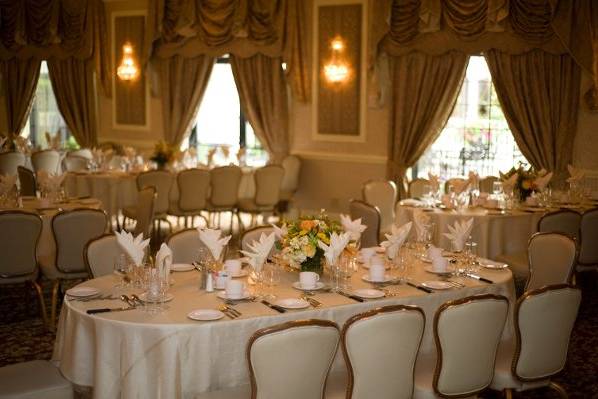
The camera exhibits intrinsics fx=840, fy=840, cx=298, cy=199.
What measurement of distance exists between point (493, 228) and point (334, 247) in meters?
3.37

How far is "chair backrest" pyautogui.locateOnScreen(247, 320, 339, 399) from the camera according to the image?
3.57 m

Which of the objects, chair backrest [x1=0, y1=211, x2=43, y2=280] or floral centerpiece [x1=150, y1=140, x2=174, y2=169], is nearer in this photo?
chair backrest [x1=0, y1=211, x2=43, y2=280]

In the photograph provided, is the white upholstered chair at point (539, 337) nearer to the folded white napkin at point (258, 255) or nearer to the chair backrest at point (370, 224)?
the folded white napkin at point (258, 255)

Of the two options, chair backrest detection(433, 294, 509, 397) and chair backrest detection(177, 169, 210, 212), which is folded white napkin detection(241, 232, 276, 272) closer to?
chair backrest detection(433, 294, 509, 397)

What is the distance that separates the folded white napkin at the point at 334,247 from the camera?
4871mm

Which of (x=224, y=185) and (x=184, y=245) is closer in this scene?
(x=184, y=245)

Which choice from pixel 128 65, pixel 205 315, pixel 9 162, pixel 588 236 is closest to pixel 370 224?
pixel 588 236

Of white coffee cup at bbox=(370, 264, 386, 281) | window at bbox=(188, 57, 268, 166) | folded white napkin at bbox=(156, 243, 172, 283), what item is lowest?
white coffee cup at bbox=(370, 264, 386, 281)

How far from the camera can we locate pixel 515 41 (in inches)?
385

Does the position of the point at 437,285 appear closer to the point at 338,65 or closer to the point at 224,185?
the point at 224,185

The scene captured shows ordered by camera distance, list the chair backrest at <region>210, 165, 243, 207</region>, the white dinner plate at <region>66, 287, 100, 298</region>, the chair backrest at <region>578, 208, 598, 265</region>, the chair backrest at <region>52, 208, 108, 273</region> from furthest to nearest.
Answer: the chair backrest at <region>210, 165, 243, 207</region>, the chair backrest at <region>578, 208, 598, 265</region>, the chair backrest at <region>52, 208, 108, 273</region>, the white dinner plate at <region>66, 287, 100, 298</region>

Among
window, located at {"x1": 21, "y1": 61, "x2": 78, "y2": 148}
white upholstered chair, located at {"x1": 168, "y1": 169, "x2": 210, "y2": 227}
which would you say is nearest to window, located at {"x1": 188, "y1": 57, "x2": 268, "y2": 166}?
white upholstered chair, located at {"x1": 168, "y1": 169, "x2": 210, "y2": 227}

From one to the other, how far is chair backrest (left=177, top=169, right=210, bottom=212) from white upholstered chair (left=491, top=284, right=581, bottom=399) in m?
6.20

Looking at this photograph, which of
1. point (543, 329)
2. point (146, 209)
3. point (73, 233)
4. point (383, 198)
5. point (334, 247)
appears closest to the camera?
point (543, 329)
